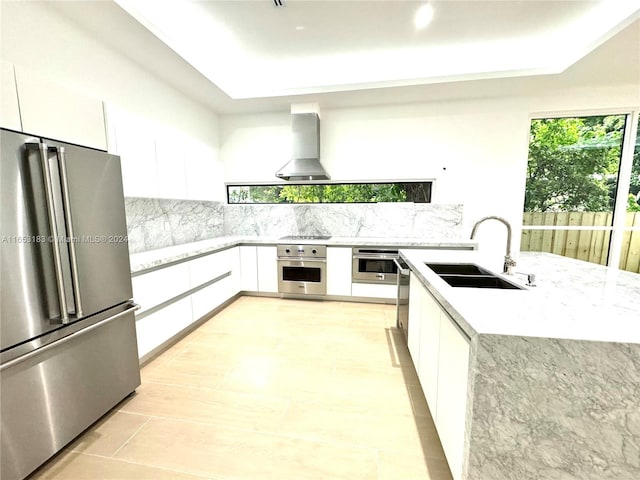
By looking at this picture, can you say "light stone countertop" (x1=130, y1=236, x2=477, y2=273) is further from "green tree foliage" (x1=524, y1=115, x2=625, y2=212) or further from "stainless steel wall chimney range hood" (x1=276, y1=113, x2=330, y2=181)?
"green tree foliage" (x1=524, y1=115, x2=625, y2=212)

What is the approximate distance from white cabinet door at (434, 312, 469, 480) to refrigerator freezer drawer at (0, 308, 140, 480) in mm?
1923

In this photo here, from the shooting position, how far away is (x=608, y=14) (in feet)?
7.90

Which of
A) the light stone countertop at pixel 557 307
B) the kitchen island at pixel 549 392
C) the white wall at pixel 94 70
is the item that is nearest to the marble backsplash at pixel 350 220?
the white wall at pixel 94 70

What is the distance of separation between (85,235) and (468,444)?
2.07m

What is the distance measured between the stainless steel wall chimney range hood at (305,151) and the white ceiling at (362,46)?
0.26 m

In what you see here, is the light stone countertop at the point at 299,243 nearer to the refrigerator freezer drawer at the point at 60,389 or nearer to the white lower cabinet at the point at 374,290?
the white lower cabinet at the point at 374,290

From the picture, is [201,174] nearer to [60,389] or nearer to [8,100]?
[8,100]

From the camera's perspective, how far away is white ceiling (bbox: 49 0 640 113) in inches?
89.8

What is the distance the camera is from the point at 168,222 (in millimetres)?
3307

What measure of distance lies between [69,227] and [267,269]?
2.57 meters

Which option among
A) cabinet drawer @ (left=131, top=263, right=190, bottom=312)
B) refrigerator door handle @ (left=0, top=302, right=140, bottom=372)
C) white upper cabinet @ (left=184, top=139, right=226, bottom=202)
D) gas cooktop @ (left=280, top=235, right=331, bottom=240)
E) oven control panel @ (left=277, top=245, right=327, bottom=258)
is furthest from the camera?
gas cooktop @ (left=280, top=235, right=331, bottom=240)

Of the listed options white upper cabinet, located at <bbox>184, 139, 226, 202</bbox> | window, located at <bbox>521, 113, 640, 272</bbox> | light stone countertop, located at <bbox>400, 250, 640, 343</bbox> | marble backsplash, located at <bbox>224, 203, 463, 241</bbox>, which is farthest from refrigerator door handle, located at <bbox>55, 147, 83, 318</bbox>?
window, located at <bbox>521, 113, 640, 272</bbox>

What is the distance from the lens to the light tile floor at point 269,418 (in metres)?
1.39

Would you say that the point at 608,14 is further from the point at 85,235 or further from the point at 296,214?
the point at 85,235
